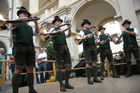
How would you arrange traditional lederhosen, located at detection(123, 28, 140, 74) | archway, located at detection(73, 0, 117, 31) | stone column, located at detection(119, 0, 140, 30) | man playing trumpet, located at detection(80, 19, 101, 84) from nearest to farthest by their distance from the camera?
1. man playing trumpet, located at detection(80, 19, 101, 84)
2. traditional lederhosen, located at detection(123, 28, 140, 74)
3. stone column, located at detection(119, 0, 140, 30)
4. archway, located at detection(73, 0, 117, 31)

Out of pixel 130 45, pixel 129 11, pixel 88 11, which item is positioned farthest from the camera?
pixel 88 11

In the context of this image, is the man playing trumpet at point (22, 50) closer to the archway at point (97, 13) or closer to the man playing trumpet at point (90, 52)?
the man playing trumpet at point (90, 52)

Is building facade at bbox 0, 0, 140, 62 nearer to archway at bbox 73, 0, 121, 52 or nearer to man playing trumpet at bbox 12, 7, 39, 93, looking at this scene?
archway at bbox 73, 0, 121, 52

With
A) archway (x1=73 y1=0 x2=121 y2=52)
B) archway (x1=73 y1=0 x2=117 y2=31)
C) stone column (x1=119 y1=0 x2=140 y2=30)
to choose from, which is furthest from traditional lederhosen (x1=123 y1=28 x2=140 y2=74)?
archway (x1=73 y1=0 x2=117 y2=31)

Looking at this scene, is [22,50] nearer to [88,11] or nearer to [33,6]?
[88,11]

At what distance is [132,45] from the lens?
147 inches

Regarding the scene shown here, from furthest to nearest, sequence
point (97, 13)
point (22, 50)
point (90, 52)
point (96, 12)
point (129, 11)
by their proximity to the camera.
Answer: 1. point (97, 13)
2. point (96, 12)
3. point (129, 11)
4. point (90, 52)
5. point (22, 50)

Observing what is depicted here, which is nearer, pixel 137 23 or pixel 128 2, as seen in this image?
pixel 137 23

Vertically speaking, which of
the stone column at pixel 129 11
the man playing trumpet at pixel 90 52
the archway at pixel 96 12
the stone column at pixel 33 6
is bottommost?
the man playing trumpet at pixel 90 52

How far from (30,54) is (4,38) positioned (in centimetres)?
1044

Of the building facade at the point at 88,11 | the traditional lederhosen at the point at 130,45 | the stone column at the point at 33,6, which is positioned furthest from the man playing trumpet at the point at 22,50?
the stone column at the point at 33,6

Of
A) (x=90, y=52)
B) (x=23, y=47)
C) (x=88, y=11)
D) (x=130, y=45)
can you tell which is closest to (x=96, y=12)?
(x=88, y=11)

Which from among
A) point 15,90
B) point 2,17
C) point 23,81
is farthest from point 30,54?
point 23,81

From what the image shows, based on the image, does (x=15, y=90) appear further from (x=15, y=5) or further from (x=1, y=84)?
(x=15, y=5)
